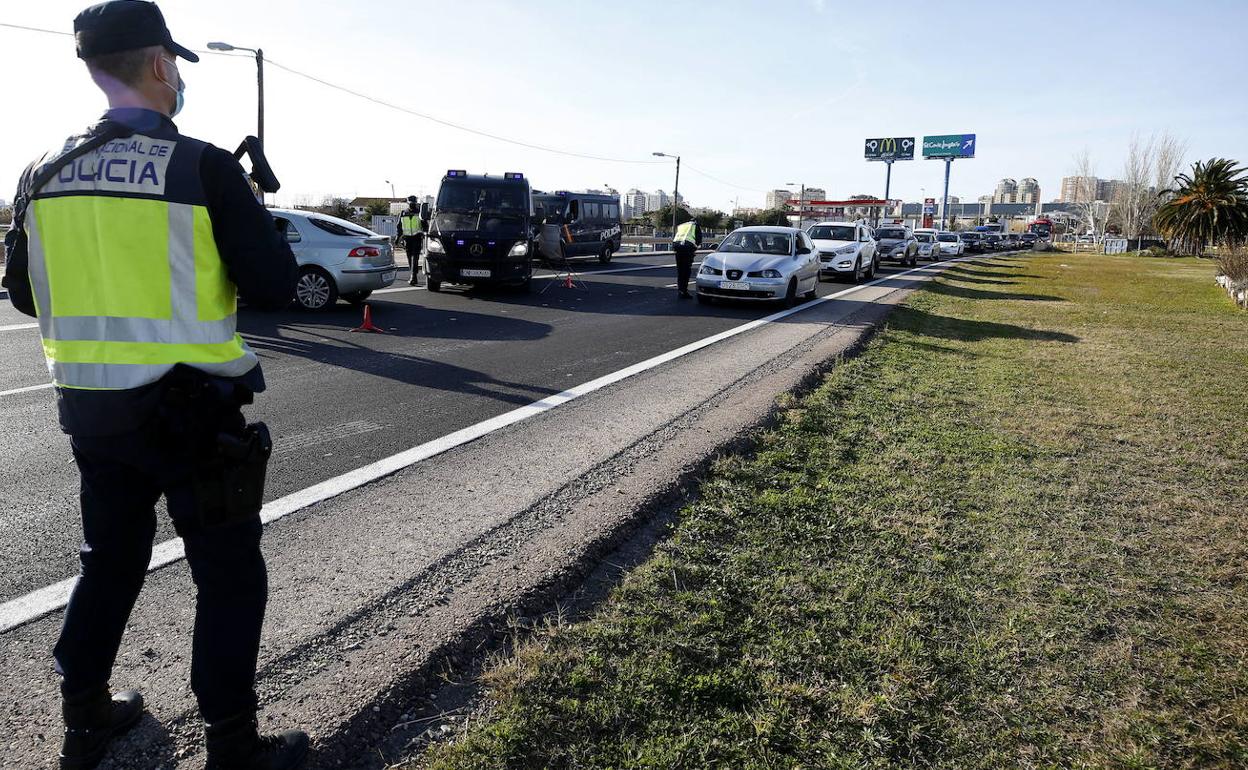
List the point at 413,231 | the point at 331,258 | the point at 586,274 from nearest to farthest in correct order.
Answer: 1. the point at 331,258
2. the point at 413,231
3. the point at 586,274

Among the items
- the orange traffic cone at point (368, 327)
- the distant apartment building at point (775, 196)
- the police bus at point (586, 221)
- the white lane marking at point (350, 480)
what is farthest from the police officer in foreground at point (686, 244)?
the distant apartment building at point (775, 196)

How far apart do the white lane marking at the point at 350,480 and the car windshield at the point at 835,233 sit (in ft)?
52.8

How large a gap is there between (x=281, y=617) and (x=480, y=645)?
0.77 m

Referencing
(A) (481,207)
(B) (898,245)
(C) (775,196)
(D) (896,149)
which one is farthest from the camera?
(C) (775,196)

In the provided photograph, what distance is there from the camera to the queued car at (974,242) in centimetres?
6056

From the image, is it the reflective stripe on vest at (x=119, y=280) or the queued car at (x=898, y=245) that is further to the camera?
the queued car at (x=898, y=245)

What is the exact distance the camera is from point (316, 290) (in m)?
12.0

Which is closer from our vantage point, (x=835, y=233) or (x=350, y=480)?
(x=350, y=480)

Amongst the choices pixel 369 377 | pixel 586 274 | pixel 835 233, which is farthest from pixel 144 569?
pixel 835 233

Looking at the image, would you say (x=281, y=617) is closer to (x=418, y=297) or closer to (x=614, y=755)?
(x=614, y=755)

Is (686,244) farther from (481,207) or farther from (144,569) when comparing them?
(144,569)

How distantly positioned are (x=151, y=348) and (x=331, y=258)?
10991 millimetres

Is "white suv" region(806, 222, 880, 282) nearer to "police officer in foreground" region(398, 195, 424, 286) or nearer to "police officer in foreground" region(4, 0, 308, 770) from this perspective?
"police officer in foreground" region(398, 195, 424, 286)

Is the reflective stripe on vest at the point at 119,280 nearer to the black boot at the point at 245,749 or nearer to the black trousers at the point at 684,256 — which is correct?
the black boot at the point at 245,749
